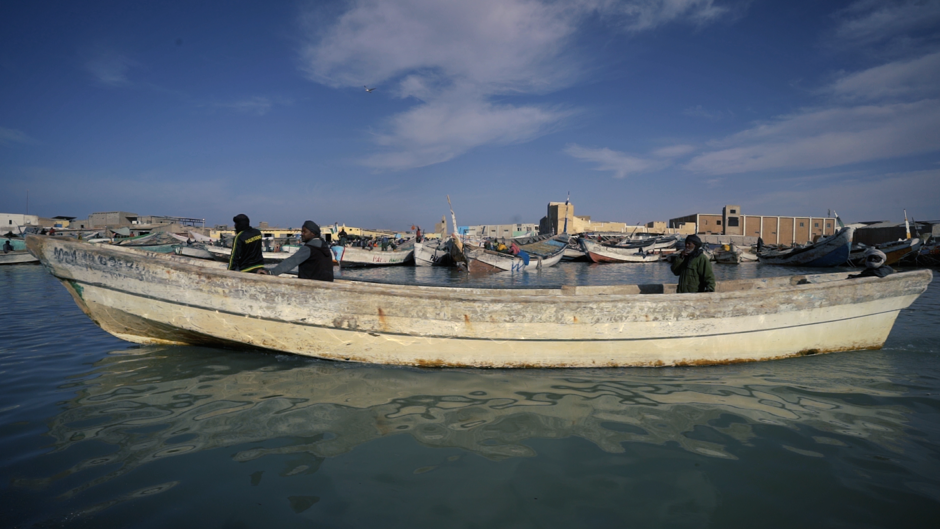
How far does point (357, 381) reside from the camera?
4246 millimetres

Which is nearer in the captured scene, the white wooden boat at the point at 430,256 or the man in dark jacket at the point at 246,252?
the man in dark jacket at the point at 246,252

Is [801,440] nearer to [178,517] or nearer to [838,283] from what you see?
[838,283]

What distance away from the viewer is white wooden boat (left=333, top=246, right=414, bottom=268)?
80.7 feet

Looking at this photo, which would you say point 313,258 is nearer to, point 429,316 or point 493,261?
point 429,316

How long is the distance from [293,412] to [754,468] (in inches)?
137

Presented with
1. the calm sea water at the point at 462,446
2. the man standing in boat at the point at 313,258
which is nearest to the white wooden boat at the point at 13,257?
the calm sea water at the point at 462,446

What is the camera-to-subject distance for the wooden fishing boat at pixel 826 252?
24891 mm

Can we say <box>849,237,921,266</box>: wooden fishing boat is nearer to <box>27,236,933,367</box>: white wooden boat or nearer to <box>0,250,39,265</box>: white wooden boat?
<box>27,236,933,367</box>: white wooden boat

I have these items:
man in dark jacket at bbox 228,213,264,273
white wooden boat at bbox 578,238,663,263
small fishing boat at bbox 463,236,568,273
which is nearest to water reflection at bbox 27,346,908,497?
man in dark jacket at bbox 228,213,264,273

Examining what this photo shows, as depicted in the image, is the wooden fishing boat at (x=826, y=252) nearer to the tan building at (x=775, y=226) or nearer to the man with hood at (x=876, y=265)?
the man with hood at (x=876, y=265)

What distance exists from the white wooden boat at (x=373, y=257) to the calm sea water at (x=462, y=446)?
65.4ft

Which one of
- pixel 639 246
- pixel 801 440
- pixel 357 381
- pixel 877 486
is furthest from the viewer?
pixel 639 246

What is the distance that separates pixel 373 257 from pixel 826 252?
29.1 meters

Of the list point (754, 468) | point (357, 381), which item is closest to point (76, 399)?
point (357, 381)
